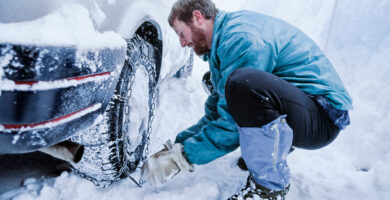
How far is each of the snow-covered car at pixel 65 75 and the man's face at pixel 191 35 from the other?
307 millimetres

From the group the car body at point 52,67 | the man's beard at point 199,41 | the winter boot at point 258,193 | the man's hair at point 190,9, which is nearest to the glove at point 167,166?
the winter boot at point 258,193

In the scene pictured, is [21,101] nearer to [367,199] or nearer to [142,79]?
Result: [142,79]

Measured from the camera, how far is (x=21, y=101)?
0.49 m

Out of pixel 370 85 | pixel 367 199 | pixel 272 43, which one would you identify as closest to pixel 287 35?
pixel 272 43

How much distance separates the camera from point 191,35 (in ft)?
4.08

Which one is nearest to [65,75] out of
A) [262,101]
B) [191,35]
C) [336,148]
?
[262,101]

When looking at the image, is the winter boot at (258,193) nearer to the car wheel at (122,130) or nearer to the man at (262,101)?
the man at (262,101)

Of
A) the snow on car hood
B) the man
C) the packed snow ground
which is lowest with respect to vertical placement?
the packed snow ground

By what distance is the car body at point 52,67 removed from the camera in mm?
468

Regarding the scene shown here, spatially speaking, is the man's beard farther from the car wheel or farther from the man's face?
the car wheel

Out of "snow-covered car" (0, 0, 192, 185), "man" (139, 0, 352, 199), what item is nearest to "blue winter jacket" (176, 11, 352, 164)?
"man" (139, 0, 352, 199)

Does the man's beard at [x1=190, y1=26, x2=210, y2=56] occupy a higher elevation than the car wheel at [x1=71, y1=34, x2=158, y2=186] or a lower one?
higher

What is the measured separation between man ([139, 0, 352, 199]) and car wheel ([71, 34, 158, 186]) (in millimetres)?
164

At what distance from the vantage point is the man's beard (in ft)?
4.00
